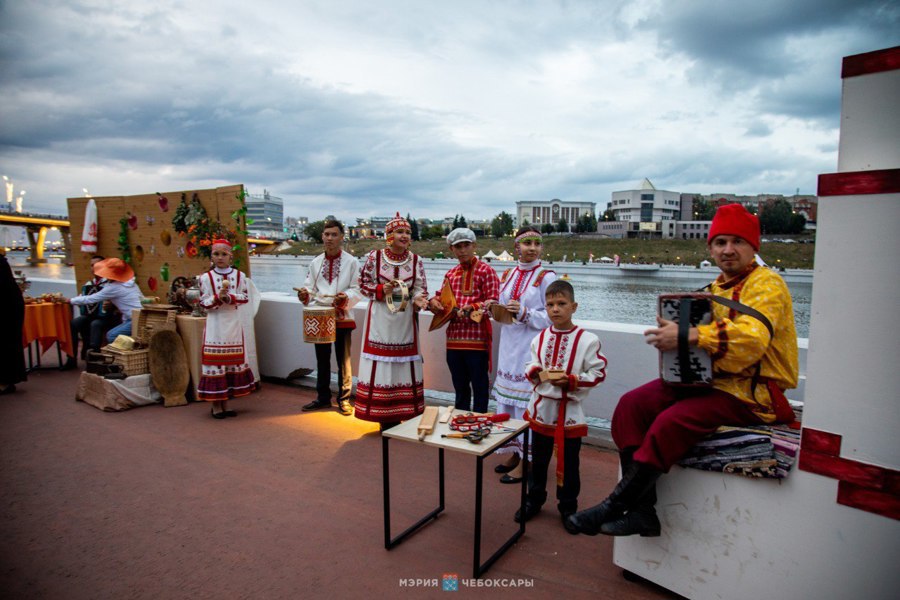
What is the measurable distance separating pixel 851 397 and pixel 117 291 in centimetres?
815

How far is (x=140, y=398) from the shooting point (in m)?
5.71

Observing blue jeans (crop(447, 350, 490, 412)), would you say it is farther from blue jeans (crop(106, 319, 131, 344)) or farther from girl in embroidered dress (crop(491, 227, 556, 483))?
blue jeans (crop(106, 319, 131, 344))

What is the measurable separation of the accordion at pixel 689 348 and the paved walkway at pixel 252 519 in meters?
1.15

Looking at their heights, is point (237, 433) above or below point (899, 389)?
below

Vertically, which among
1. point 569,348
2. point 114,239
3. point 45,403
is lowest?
point 45,403

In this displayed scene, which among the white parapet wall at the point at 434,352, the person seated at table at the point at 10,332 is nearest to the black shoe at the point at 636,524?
the white parapet wall at the point at 434,352

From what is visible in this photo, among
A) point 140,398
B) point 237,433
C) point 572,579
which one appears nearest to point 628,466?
A: point 572,579

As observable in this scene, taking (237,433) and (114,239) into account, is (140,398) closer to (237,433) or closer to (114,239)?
(237,433)

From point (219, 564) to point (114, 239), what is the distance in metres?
7.39

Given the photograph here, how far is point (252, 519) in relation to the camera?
329 cm

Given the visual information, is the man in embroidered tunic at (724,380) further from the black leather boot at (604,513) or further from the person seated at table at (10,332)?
the person seated at table at (10,332)

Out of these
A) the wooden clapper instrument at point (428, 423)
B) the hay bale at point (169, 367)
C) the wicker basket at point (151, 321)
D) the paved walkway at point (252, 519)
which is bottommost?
the paved walkway at point (252, 519)

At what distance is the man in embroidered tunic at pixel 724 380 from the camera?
2279mm

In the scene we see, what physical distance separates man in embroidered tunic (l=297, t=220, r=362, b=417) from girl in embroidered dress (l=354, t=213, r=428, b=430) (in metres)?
0.76
